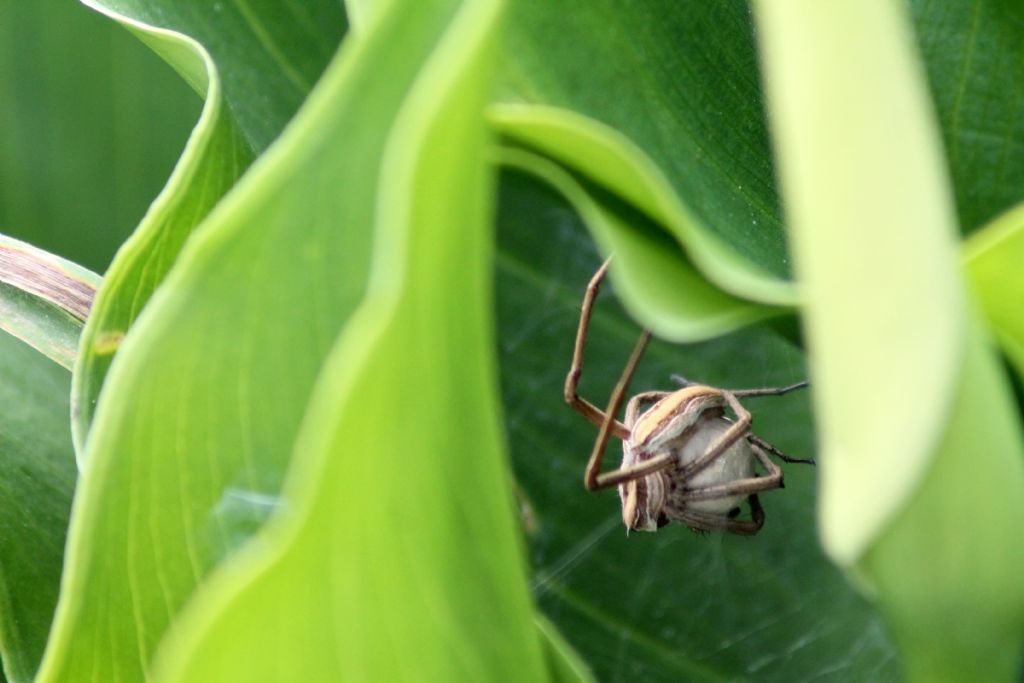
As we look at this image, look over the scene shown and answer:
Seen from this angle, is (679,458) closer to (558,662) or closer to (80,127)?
(558,662)

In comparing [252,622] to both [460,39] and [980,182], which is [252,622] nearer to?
[460,39]

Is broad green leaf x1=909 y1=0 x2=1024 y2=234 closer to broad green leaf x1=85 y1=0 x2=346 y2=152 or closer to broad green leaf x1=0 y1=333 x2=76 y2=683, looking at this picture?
broad green leaf x1=85 y1=0 x2=346 y2=152

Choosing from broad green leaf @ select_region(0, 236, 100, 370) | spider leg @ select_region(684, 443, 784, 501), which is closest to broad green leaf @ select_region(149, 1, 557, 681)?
broad green leaf @ select_region(0, 236, 100, 370)

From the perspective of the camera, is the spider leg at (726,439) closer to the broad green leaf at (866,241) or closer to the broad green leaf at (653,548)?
the broad green leaf at (653,548)

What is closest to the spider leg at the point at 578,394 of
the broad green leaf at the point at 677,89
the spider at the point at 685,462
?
the spider at the point at 685,462

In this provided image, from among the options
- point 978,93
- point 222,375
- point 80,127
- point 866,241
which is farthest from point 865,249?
point 80,127
